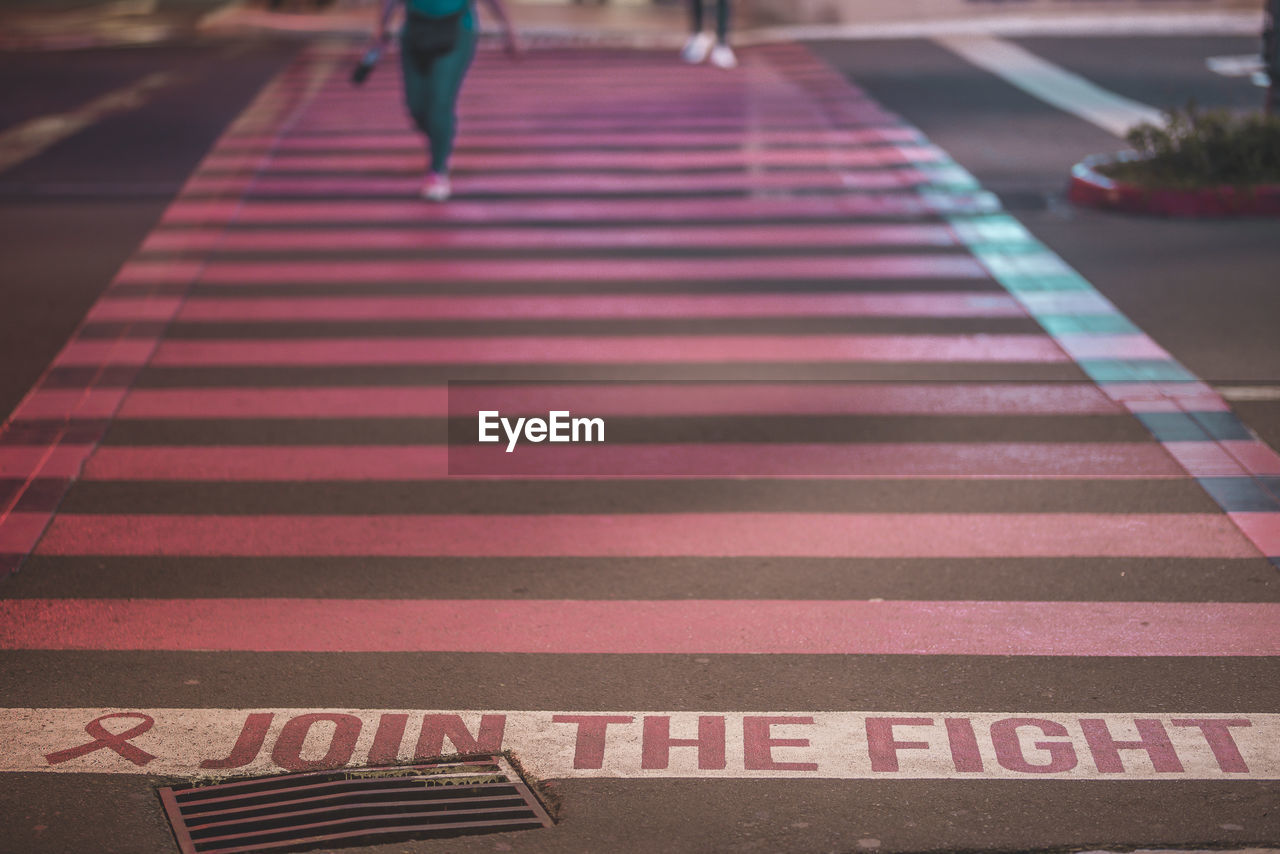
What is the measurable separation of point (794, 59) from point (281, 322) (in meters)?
11.4

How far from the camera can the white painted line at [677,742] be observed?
416 cm

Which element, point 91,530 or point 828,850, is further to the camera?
point 91,530

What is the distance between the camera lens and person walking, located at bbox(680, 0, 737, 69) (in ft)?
59.0

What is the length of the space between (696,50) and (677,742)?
1554 cm

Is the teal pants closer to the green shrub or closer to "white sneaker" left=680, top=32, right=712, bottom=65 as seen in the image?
the green shrub

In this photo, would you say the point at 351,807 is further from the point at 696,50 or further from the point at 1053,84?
the point at 696,50

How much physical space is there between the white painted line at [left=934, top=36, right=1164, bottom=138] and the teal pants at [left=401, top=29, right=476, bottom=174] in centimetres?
569

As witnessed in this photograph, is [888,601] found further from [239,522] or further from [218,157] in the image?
[218,157]

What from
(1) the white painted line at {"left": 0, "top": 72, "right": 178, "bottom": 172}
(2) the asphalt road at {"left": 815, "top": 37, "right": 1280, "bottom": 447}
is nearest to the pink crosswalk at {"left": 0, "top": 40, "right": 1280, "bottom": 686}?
(2) the asphalt road at {"left": 815, "top": 37, "right": 1280, "bottom": 447}

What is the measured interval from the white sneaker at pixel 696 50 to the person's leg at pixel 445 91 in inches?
310

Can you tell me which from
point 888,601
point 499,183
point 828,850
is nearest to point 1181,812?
point 828,850

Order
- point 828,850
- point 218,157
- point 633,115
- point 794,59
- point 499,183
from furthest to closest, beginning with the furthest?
point 794,59, point 633,115, point 218,157, point 499,183, point 828,850

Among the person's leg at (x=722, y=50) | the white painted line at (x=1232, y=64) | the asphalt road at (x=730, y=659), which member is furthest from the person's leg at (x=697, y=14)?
the asphalt road at (x=730, y=659)

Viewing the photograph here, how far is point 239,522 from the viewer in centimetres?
596
